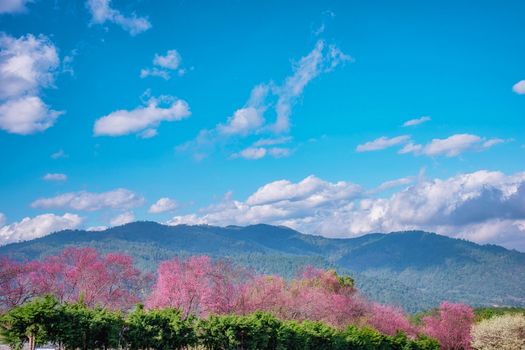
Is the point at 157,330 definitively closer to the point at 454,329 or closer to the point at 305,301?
the point at 305,301

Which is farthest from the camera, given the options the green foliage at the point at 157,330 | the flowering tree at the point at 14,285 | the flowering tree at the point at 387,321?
the flowering tree at the point at 387,321

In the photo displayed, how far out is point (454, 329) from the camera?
250 ft

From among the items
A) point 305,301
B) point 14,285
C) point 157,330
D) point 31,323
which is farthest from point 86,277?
point 305,301

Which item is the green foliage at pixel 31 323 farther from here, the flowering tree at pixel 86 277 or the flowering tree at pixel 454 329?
the flowering tree at pixel 454 329

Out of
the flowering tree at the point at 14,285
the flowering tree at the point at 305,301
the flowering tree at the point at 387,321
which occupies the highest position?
the flowering tree at the point at 14,285


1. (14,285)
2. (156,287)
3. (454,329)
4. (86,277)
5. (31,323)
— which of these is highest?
(86,277)

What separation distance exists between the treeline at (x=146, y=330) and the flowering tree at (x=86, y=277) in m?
8.48

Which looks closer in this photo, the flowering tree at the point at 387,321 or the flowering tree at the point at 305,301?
the flowering tree at the point at 305,301

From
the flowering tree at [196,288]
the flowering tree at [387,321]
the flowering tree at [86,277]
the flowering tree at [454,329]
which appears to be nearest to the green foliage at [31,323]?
the flowering tree at [86,277]

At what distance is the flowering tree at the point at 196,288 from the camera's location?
138 feet

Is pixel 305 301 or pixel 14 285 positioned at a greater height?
pixel 14 285

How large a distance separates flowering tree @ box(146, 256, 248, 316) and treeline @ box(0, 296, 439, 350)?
6114 millimetres

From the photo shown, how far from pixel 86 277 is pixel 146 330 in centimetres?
1330

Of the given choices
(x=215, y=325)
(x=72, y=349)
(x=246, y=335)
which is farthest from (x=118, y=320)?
(x=246, y=335)
